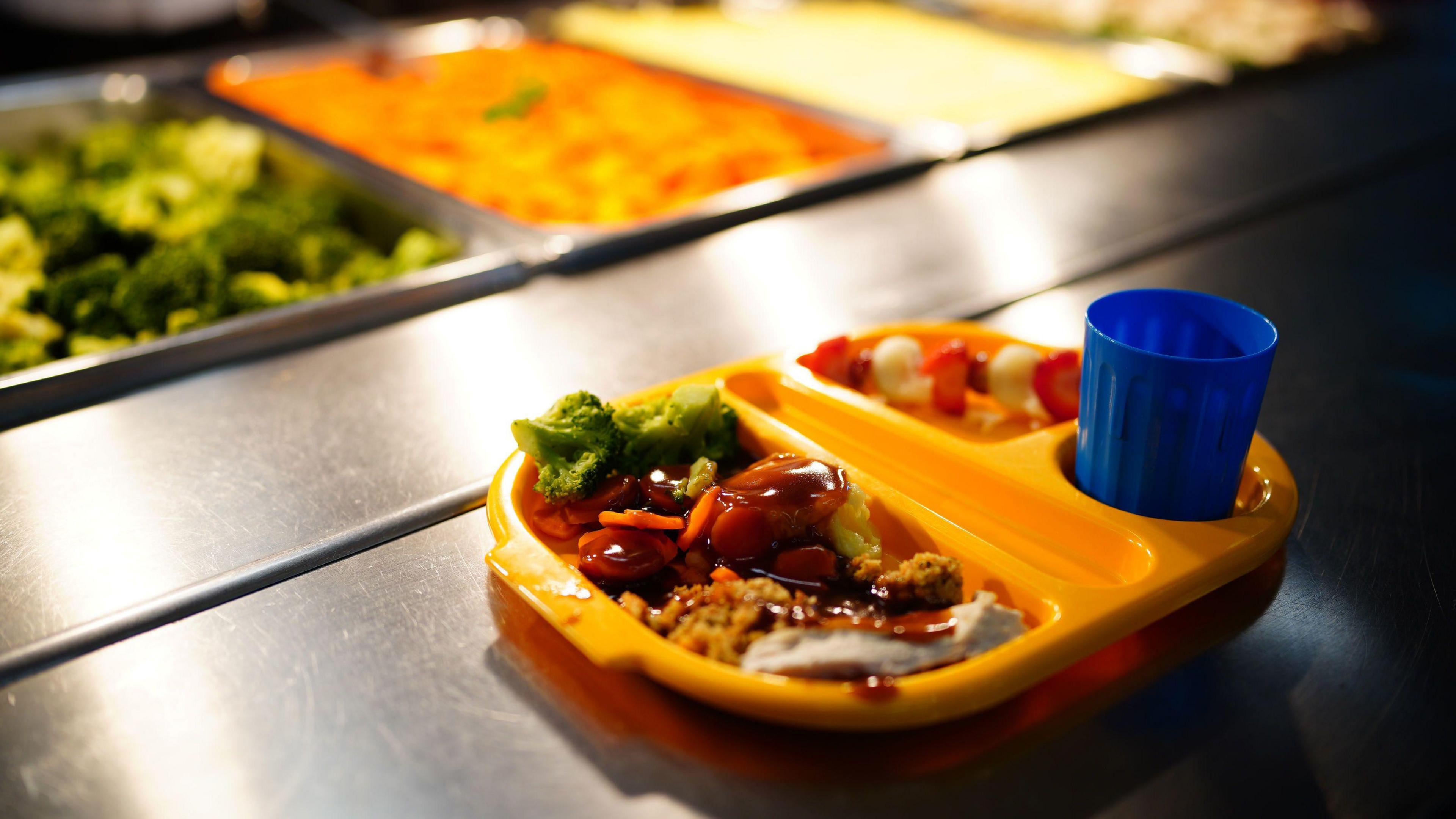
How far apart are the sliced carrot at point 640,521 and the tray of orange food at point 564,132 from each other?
948 mm

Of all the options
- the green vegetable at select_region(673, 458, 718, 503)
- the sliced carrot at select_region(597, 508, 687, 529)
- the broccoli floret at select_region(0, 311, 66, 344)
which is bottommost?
the broccoli floret at select_region(0, 311, 66, 344)

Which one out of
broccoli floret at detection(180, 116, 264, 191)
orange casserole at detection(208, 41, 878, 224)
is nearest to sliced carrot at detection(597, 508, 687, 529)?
orange casserole at detection(208, 41, 878, 224)

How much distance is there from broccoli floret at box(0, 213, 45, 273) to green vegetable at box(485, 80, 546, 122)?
0.94 meters

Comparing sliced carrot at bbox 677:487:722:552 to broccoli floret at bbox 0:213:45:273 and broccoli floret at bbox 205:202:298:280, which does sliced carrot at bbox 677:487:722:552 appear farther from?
broccoli floret at bbox 0:213:45:273

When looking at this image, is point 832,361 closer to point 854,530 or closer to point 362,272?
point 854,530

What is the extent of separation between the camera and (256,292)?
67.4 inches

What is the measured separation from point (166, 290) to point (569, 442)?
0.99 metres

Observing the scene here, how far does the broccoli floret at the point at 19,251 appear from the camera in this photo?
1.85 metres

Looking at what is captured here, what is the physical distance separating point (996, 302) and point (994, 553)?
32.9 inches

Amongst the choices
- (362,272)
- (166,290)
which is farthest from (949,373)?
(166,290)

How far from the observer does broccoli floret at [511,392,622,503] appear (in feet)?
3.41

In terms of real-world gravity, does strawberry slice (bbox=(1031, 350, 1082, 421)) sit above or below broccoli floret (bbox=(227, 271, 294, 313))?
above

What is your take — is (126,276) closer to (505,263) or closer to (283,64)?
(505,263)

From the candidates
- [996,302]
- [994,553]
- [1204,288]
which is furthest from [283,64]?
[994,553]
